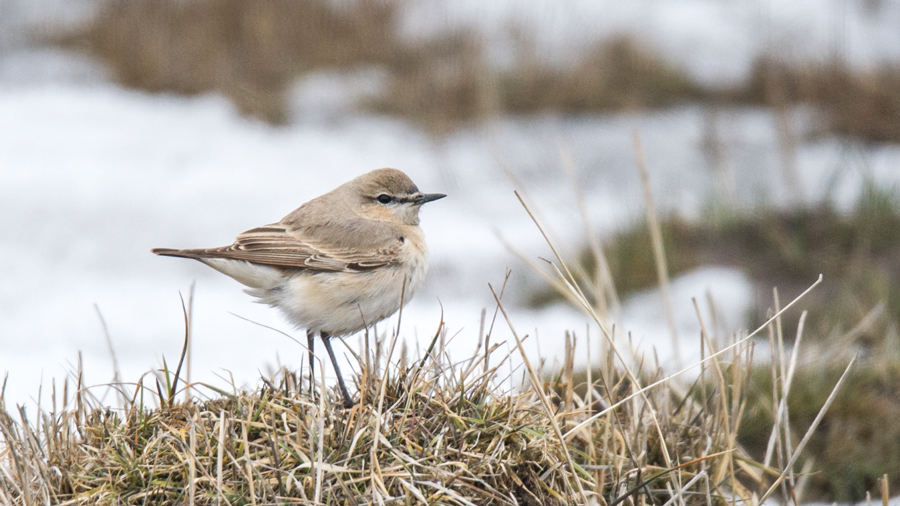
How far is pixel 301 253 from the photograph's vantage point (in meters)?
4.90

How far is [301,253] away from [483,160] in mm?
5681

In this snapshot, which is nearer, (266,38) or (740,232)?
(740,232)

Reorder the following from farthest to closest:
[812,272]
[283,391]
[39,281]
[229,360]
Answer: [812,272]
[39,281]
[229,360]
[283,391]

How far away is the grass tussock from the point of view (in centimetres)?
315

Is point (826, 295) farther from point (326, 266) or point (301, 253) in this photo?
point (301, 253)

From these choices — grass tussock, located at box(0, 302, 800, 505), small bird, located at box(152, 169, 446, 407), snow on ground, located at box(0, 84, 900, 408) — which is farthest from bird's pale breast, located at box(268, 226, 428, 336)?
snow on ground, located at box(0, 84, 900, 408)

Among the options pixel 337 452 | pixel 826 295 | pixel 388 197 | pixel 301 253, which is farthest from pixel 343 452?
pixel 826 295

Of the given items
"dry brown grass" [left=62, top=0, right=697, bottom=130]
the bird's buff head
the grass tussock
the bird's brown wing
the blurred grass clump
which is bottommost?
the blurred grass clump

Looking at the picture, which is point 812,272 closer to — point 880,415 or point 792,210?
point 792,210

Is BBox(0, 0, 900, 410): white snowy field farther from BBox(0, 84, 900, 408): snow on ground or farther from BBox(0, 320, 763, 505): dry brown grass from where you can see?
BBox(0, 320, 763, 505): dry brown grass

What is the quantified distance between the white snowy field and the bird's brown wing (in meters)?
1.59

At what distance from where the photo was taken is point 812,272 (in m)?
8.24

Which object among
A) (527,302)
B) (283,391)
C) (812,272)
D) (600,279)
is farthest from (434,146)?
(283,391)

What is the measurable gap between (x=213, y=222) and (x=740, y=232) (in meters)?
5.57
